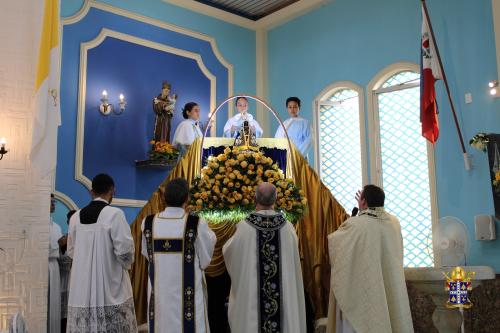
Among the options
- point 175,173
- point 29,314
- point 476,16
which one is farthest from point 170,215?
point 476,16

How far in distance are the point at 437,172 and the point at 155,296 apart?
5.27 meters

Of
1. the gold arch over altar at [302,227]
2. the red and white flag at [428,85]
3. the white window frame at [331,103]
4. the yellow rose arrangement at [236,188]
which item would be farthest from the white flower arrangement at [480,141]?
the yellow rose arrangement at [236,188]

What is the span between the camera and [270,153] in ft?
22.8

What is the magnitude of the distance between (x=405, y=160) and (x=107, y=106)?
4741 millimetres

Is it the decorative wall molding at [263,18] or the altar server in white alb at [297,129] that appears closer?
the altar server in white alb at [297,129]

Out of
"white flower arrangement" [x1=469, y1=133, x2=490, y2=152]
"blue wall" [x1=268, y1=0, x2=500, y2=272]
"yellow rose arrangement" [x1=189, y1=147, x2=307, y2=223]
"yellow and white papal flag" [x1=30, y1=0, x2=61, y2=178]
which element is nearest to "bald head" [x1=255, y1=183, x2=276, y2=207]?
"yellow rose arrangement" [x1=189, y1=147, x2=307, y2=223]

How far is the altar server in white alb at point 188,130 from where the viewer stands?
931 cm

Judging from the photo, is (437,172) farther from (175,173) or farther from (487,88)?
(175,173)

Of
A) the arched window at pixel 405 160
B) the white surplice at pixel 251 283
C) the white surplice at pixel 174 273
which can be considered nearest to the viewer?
the white surplice at pixel 174 273

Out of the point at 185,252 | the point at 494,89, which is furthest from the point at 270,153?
the point at 494,89

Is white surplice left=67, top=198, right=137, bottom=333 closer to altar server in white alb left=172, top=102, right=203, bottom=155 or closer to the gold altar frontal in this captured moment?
the gold altar frontal

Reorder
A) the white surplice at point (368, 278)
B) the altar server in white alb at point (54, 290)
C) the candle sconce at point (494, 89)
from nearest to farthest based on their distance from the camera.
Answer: the white surplice at point (368, 278) < the altar server in white alb at point (54, 290) < the candle sconce at point (494, 89)

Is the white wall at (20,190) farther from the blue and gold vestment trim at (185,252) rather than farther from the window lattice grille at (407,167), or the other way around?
the window lattice grille at (407,167)

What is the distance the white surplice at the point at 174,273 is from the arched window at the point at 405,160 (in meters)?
4.62
